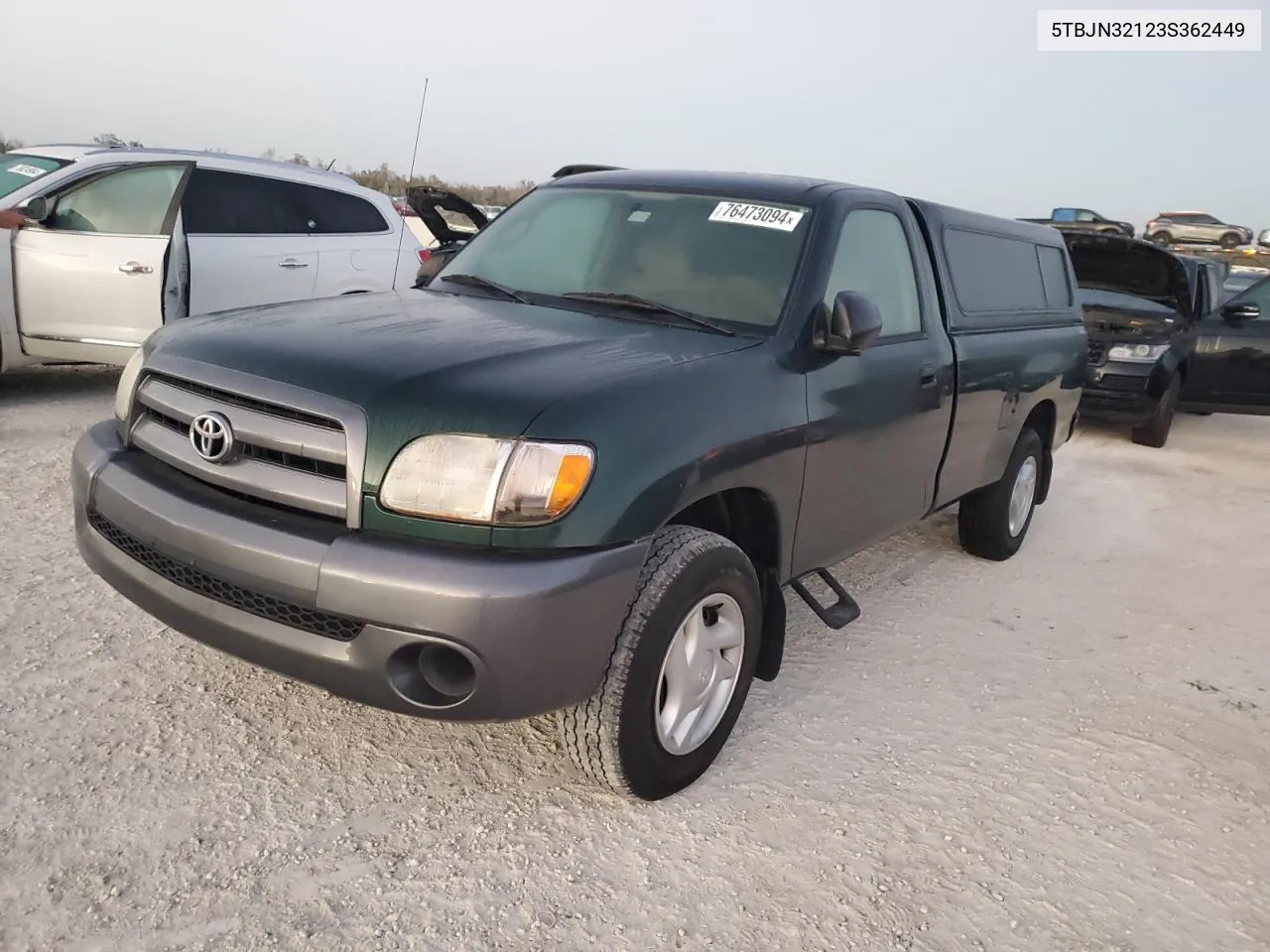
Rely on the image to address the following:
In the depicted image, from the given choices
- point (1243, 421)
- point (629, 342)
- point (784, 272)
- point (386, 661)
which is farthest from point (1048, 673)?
point (1243, 421)

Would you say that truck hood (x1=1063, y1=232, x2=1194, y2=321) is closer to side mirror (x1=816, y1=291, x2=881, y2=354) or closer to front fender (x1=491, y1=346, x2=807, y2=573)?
side mirror (x1=816, y1=291, x2=881, y2=354)

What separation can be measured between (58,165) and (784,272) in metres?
5.75

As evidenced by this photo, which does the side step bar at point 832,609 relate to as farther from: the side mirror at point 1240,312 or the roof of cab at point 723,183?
the side mirror at point 1240,312

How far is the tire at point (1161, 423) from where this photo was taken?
880cm

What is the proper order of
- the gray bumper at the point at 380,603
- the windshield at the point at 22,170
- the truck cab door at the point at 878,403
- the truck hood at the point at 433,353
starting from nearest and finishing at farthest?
the gray bumper at the point at 380,603 < the truck hood at the point at 433,353 < the truck cab door at the point at 878,403 < the windshield at the point at 22,170

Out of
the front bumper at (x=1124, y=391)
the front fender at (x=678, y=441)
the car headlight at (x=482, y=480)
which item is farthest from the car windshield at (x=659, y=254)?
the front bumper at (x=1124, y=391)

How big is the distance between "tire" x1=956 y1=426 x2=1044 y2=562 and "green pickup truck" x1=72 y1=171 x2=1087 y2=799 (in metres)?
1.33

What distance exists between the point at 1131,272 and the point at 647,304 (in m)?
7.79

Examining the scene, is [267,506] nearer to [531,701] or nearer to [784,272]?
[531,701]

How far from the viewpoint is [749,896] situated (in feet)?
8.02

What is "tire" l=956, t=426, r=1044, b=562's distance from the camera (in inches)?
200

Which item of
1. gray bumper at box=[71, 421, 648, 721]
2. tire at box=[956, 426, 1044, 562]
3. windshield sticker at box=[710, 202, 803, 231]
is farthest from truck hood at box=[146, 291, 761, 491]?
tire at box=[956, 426, 1044, 562]

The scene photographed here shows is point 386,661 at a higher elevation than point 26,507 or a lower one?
higher

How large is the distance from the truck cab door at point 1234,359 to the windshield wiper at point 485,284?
7.92 m
